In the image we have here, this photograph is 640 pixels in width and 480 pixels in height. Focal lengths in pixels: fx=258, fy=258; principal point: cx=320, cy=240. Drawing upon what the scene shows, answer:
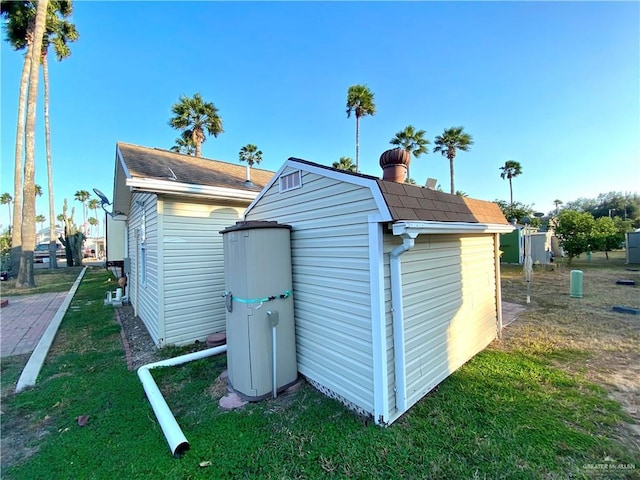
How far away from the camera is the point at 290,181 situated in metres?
3.88

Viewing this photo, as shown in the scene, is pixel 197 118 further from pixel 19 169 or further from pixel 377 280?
pixel 377 280

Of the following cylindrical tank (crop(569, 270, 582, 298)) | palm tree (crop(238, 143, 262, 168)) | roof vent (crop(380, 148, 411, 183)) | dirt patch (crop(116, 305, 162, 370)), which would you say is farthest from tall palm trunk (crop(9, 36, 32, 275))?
cylindrical tank (crop(569, 270, 582, 298))

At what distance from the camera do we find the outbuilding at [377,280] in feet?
9.09

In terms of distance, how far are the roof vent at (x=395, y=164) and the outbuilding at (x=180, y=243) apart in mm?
3403

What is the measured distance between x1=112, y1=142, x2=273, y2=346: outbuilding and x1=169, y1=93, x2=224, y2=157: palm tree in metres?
12.8

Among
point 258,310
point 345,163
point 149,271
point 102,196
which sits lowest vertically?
point 258,310

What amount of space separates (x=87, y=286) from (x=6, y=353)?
926 centimetres

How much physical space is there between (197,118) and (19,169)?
9.74 metres

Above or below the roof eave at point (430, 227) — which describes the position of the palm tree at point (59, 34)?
above

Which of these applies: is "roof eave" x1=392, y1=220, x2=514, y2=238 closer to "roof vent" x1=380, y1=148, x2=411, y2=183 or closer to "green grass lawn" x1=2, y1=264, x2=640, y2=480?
"roof vent" x1=380, y1=148, x2=411, y2=183

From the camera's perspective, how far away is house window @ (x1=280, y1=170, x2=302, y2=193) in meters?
3.72

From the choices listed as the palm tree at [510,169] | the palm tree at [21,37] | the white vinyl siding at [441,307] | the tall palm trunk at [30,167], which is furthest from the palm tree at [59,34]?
the palm tree at [510,169]

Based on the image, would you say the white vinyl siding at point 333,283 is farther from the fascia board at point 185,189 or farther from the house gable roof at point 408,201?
the fascia board at point 185,189

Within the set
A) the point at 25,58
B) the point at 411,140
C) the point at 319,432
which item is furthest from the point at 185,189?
the point at 411,140
